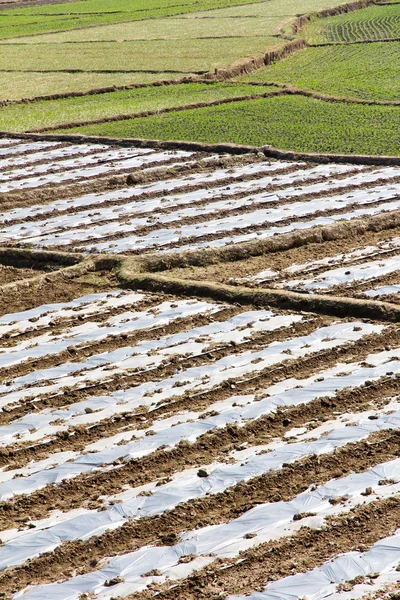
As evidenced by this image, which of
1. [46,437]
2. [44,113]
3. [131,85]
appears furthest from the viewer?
[131,85]

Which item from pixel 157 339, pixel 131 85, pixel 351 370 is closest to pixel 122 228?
pixel 157 339

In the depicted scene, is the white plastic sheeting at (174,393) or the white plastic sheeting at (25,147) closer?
the white plastic sheeting at (174,393)

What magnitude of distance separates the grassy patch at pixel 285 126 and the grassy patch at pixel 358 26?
44.5 ft

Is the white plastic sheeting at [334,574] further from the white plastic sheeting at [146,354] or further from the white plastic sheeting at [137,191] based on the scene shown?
the white plastic sheeting at [137,191]

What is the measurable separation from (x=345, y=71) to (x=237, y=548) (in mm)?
22909

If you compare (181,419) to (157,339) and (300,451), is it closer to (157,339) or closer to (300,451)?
(300,451)

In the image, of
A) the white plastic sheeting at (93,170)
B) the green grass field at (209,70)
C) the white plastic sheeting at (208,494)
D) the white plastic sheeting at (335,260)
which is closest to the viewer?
the white plastic sheeting at (208,494)

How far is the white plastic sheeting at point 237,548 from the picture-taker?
15.1 feet

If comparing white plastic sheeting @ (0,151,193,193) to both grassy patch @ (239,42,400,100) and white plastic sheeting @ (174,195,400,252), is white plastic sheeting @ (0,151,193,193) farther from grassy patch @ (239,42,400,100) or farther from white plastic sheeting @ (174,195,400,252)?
grassy patch @ (239,42,400,100)

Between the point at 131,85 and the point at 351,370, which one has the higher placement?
the point at 131,85

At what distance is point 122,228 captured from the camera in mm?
11531

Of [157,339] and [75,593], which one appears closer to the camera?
[75,593]

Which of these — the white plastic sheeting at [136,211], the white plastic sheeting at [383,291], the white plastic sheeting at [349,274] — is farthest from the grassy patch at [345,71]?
the white plastic sheeting at [383,291]

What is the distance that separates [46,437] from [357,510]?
2.38m
